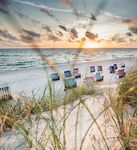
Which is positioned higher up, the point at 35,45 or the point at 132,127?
the point at 35,45

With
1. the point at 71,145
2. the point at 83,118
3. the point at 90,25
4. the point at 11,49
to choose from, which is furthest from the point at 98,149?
the point at 11,49

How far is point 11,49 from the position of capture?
2164cm

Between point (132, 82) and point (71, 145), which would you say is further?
point (132, 82)

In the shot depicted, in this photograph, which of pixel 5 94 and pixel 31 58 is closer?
pixel 5 94

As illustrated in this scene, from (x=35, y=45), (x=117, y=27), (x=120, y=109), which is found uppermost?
(x=117, y=27)

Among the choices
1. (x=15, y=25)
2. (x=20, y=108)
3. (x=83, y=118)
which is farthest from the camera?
(x=20, y=108)

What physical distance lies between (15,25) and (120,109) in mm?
845

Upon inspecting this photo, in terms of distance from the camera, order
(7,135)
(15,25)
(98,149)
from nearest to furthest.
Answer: (15,25), (98,149), (7,135)

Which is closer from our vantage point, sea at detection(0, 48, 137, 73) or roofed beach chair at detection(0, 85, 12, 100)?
roofed beach chair at detection(0, 85, 12, 100)

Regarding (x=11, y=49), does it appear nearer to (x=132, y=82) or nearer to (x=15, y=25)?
(x=132, y=82)

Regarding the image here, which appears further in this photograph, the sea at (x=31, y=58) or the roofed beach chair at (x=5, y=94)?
the sea at (x=31, y=58)

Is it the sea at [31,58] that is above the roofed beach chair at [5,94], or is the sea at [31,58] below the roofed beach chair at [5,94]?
above

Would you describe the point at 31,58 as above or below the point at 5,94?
above

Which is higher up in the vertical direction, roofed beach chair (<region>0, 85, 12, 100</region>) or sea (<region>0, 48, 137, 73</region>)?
sea (<region>0, 48, 137, 73</region>)
